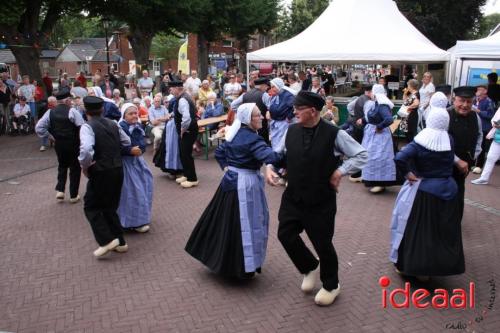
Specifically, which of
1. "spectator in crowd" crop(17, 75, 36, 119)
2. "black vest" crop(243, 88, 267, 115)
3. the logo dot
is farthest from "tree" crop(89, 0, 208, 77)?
the logo dot

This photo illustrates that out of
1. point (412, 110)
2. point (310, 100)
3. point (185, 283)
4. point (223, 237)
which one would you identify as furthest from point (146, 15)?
point (310, 100)

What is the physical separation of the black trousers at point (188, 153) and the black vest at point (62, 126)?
1869 millimetres

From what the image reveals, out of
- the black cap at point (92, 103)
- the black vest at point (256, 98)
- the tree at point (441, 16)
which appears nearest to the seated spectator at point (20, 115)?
the black vest at point (256, 98)

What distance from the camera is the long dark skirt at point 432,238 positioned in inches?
171

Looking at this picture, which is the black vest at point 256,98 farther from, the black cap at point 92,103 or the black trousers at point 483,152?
the black trousers at point 483,152

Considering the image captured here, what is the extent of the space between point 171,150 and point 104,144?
3.78 metres

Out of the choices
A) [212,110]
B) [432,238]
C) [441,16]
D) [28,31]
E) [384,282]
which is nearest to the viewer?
[432,238]

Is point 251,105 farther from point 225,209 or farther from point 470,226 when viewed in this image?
point 470,226

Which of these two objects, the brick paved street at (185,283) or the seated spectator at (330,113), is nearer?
the brick paved street at (185,283)

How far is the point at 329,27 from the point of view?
14.2m

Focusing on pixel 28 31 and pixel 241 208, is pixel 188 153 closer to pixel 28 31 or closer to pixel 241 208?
pixel 241 208

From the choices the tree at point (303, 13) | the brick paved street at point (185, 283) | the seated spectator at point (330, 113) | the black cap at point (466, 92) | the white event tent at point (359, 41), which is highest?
the tree at point (303, 13)

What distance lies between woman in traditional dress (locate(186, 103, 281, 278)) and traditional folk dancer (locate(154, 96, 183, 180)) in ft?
14.4

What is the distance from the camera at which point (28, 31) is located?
55.6 feet
